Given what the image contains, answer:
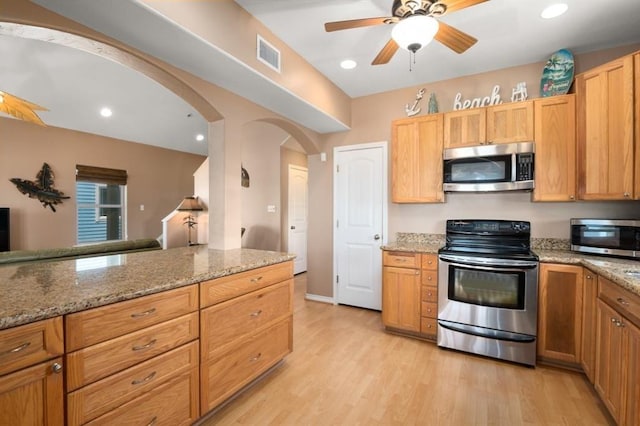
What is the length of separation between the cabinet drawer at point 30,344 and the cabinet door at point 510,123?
3.36 metres

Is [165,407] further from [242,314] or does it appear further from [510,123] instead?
[510,123]

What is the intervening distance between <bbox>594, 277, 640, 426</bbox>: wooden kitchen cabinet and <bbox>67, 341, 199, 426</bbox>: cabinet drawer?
2274 mm

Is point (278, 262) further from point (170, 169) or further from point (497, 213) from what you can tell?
point (170, 169)

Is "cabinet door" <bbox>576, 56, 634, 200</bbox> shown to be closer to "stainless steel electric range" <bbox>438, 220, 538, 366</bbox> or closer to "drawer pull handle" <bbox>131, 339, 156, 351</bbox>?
"stainless steel electric range" <bbox>438, 220, 538, 366</bbox>

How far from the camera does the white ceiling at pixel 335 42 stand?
1686 millimetres

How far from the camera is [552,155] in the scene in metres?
2.57

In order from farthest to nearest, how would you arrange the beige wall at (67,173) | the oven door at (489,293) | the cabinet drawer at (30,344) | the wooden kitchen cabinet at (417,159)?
the beige wall at (67,173) → the wooden kitchen cabinet at (417,159) → the oven door at (489,293) → the cabinet drawer at (30,344)

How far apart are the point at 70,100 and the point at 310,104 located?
5027mm

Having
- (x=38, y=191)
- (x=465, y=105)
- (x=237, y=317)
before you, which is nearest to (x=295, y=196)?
(x=465, y=105)

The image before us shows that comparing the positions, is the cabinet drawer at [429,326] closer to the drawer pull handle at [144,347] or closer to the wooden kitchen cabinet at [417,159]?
the wooden kitchen cabinet at [417,159]

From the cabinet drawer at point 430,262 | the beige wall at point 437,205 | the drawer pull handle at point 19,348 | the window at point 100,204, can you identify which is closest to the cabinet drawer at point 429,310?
the cabinet drawer at point 430,262

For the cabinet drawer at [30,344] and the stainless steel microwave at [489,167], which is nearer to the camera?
the cabinet drawer at [30,344]

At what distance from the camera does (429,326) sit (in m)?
2.76

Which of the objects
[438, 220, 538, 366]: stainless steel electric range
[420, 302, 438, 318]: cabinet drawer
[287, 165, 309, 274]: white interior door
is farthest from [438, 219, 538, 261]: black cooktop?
[287, 165, 309, 274]: white interior door
